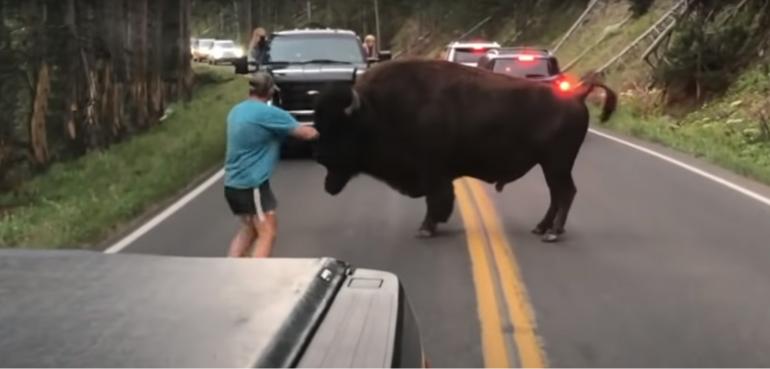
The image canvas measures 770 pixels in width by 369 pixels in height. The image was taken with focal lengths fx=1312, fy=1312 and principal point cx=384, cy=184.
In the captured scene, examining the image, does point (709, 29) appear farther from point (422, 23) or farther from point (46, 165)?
point (422, 23)

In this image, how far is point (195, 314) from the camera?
9.42ft

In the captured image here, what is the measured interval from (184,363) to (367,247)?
32.6 feet

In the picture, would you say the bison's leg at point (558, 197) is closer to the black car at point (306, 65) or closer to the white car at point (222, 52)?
the black car at point (306, 65)

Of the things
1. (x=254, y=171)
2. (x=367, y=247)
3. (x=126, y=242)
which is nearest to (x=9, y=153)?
(x=126, y=242)

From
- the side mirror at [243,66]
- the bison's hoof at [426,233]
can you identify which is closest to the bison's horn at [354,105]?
the bison's hoof at [426,233]

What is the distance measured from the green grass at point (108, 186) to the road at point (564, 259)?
606 mm

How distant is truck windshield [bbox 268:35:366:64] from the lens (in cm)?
2316

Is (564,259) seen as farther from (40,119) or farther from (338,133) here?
(40,119)

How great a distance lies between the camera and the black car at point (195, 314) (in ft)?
8.31

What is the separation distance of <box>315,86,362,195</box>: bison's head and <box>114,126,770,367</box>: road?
2.34ft

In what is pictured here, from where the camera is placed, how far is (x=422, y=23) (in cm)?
8188

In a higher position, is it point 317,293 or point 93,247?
point 317,293

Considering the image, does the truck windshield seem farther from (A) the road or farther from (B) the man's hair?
(B) the man's hair

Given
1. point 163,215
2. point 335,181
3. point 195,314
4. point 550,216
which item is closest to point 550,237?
point 550,216
